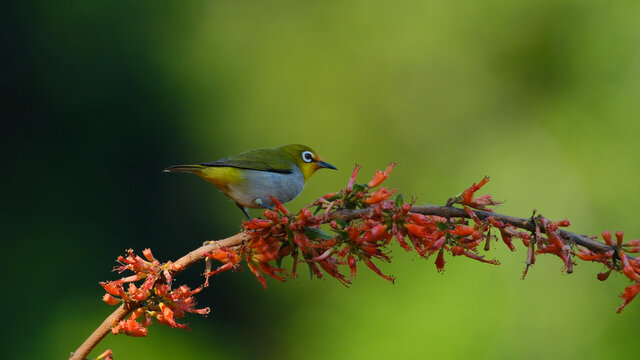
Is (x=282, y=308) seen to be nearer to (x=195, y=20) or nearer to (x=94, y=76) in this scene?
(x=94, y=76)

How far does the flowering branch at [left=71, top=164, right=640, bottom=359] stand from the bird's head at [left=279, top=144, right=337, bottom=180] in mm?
2851

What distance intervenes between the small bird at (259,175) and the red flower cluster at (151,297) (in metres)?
1.72

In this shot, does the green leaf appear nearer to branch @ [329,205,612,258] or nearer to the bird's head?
branch @ [329,205,612,258]

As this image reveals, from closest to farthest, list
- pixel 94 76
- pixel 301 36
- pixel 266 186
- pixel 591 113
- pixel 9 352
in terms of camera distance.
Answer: pixel 266 186 → pixel 9 352 → pixel 591 113 → pixel 94 76 → pixel 301 36

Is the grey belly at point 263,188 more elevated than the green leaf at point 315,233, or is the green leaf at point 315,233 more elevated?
the green leaf at point 315,233

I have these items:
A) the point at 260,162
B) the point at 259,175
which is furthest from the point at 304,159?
the point at 259,175

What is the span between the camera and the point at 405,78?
3162cm

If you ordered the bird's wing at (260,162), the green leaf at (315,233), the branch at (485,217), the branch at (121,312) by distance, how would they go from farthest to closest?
the bird's wing at (260,162) < the green leaf at (315,233) < the branch at (485,217) < the branch at (121,312)

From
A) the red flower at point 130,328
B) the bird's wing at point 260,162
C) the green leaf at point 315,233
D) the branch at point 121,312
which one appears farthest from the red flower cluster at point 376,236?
the bird's wing at point 260,162

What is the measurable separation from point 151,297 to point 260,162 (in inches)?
112

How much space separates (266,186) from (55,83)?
27.3 metres

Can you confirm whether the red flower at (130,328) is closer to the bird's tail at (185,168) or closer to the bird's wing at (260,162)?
the bird's tail at (185,168)

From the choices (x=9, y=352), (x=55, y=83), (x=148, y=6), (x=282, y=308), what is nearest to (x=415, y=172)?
(x=282, y=308)

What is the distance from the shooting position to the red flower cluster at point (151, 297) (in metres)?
3.80
